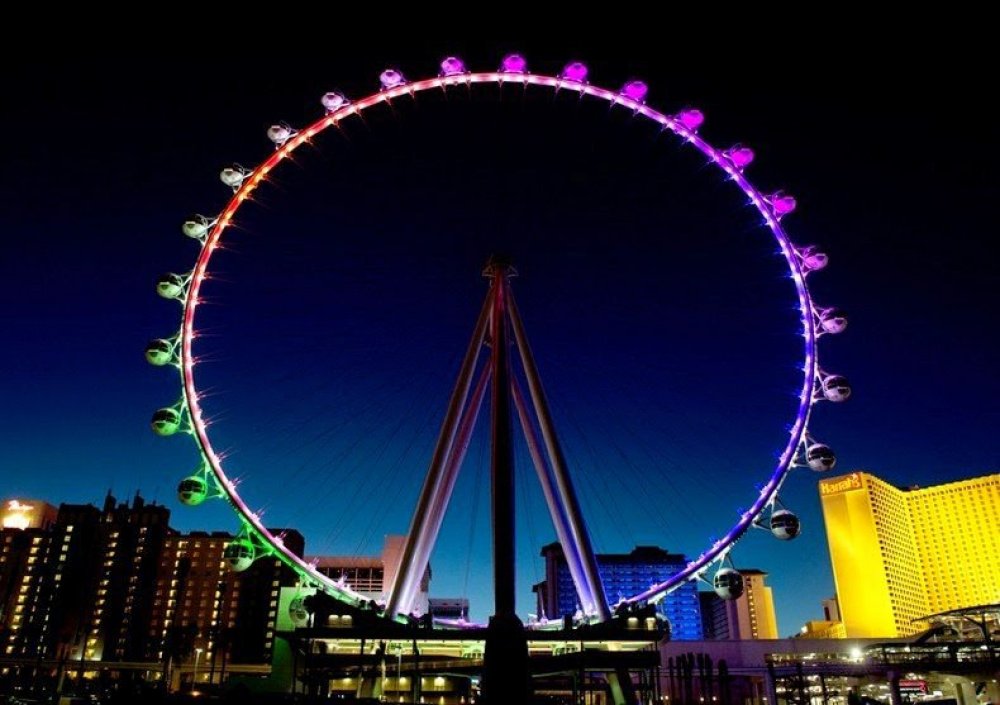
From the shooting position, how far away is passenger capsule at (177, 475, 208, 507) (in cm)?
2685

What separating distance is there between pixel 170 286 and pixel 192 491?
743 centimetres

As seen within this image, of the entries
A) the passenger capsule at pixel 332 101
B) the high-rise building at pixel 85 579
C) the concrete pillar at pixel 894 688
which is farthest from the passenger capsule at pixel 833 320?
the high-rise building at pixel 85 579

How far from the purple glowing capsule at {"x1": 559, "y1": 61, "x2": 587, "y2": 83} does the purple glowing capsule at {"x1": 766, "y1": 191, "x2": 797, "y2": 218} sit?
890 cm

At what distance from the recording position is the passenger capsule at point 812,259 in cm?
3059

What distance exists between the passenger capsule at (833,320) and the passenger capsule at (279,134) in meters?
21.4

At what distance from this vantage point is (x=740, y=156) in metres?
31.2

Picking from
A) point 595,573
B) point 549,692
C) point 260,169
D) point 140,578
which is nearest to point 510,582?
point 595,573

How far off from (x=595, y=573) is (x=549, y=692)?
46.4 metres

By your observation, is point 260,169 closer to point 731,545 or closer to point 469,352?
point 469,352

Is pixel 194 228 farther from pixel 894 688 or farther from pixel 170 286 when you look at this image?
pixel 894 688

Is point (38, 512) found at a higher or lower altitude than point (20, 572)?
higher

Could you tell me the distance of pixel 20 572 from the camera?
12975 centimetres

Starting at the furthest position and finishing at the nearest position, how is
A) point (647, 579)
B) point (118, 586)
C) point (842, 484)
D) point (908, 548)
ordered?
1. point (647, 579)
2. point (842, 484)
3. point (908, 548)
4. point (118, 586)

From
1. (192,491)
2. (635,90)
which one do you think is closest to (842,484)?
(635,90)
